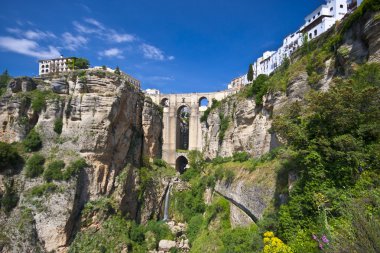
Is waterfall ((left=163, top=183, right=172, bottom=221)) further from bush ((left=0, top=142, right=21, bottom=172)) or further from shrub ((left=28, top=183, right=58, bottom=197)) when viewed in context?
bush ((left=0, top=142, right=21, bottom=172))

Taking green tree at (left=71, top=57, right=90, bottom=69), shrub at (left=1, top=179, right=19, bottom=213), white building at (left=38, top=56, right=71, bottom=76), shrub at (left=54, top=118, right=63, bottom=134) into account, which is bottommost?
shrub at (left=1, top=179, right=19, bottom=213)

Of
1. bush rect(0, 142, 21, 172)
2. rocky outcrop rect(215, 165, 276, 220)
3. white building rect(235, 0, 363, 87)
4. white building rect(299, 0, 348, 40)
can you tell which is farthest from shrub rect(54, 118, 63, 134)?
white building rect(299, 0, 348, 40)

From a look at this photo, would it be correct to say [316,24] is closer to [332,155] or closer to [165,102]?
[165,102]

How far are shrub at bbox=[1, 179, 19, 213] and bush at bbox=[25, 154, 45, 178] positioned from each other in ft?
4.59

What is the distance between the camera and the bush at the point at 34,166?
2244 cm

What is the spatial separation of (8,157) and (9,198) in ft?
10.9

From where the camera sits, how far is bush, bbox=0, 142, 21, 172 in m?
21.8

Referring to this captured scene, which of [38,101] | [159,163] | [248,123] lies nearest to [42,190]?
[38,101]

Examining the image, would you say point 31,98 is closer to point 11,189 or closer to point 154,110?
point 11,189

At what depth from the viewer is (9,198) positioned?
21.2m

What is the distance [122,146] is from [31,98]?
9.65m

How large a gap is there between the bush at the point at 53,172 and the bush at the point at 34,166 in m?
0.62

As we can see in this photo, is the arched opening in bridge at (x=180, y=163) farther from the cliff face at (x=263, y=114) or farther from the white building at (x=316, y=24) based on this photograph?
the white building at (x=316, y=24)

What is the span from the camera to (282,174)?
1451 centimetres
